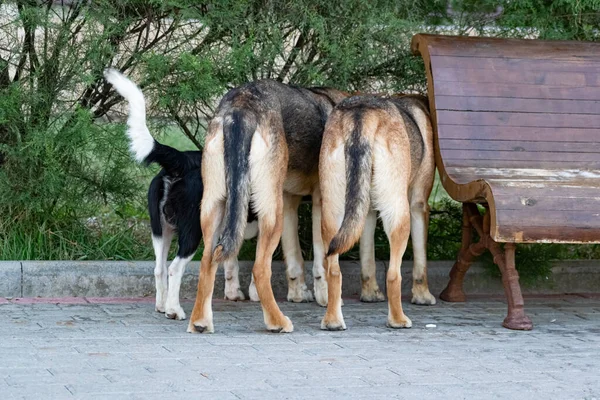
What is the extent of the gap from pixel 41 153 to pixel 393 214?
8.66 ft

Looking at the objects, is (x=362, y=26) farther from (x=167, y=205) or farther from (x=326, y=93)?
(x=167, y=205)

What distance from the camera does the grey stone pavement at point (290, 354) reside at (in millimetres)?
4605

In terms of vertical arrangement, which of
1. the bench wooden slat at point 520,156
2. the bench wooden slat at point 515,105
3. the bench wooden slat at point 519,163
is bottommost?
the bench wooden slat at point 519,163

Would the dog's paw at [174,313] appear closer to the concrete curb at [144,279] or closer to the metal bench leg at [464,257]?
the concrete curb at [144,279]

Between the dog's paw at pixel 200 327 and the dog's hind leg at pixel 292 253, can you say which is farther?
the dog's hind leg at pixel 292 253

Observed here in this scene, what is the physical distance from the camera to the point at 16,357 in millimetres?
5105

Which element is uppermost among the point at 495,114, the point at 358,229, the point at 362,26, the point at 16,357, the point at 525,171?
the point at 362,26

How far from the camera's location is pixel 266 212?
604cm

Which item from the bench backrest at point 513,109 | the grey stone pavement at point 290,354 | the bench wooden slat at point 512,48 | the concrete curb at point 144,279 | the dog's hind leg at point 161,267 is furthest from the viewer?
the bench wooden slat at point 512,48

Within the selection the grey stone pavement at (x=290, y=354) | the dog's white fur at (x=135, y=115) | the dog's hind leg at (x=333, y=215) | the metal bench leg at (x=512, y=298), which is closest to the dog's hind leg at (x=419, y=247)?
the grey stone pavement at (x=290, y=354)

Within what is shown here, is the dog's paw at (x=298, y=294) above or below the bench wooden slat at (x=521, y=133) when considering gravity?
below

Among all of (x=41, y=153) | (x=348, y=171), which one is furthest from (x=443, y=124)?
(x=41, y=153)

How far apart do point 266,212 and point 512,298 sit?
1745 millimetres

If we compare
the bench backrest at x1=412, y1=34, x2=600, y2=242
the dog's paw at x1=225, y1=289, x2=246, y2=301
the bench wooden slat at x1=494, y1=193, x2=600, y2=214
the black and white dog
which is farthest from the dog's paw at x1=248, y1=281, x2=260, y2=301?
the bench wooden slat at x1=494, y1=193, x2=600, y2=214
